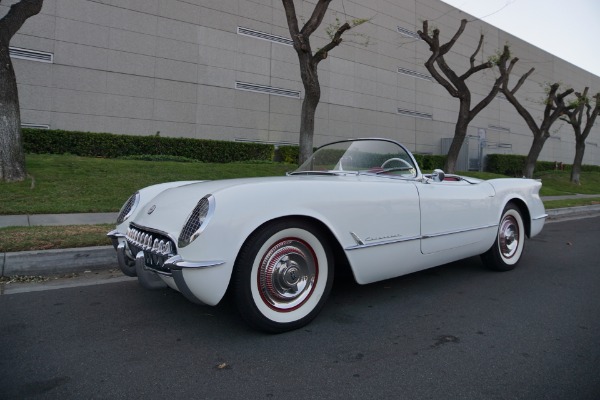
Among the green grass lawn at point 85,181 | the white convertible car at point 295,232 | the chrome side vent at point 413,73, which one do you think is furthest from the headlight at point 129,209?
the chrome side vent at point 413,73

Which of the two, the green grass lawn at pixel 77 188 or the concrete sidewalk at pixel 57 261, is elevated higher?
the green grass lawn at pixel 77 188

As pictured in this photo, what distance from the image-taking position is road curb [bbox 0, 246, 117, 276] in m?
3.92

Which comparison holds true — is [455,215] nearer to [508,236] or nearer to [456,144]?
[508,236]

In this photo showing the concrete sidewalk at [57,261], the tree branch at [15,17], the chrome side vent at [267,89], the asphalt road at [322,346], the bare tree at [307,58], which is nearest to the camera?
the asphalt road at [322,346]

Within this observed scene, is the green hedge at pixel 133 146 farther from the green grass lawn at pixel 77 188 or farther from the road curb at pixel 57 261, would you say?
the road curb at pixel 57 261

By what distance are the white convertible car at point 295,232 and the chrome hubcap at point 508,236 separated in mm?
750

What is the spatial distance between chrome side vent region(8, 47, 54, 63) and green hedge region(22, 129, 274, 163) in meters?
3.06

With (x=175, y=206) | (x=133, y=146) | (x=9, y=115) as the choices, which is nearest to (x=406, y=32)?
(x=133, y=146)

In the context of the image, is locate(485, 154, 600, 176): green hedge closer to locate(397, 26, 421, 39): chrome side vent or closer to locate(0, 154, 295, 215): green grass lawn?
locate(397, 26, 421, 39): chrome side vent

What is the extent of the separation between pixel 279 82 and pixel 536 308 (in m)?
16.4

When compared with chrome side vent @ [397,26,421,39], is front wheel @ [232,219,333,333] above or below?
below

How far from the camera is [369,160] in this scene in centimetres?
377

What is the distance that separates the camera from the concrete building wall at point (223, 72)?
44.6 feet

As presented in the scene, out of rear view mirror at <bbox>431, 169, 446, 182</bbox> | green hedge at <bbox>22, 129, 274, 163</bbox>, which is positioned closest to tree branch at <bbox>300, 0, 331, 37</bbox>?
green hedge at <bbox>22, 129, 274, 163</bbox>
